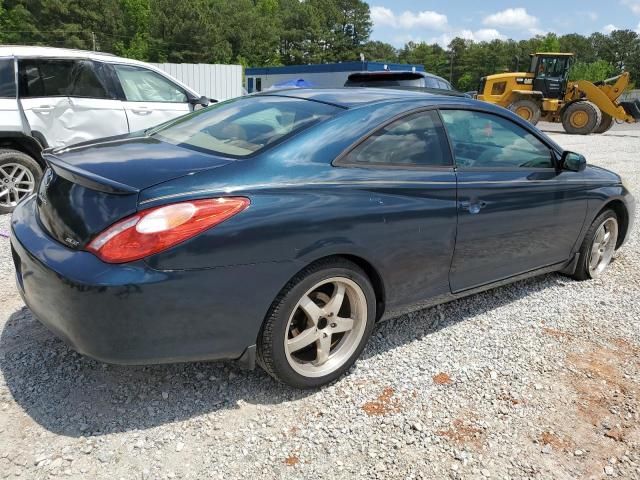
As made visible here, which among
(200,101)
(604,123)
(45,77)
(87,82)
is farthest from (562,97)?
(45,77)

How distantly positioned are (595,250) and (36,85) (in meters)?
A: 5.90

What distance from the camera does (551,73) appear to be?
19750mm

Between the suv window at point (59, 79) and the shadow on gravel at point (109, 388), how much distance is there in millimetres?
3639

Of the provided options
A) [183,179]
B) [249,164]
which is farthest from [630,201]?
[183,179]

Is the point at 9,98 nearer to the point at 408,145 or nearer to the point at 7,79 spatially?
the point at 7,79

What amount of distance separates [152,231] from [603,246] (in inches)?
158

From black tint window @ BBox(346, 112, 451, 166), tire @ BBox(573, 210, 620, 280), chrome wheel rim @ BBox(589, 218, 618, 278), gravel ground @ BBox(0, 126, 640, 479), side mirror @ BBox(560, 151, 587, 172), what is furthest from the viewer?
chrome wheel rim @ BBox(589, 218, 618, 278)

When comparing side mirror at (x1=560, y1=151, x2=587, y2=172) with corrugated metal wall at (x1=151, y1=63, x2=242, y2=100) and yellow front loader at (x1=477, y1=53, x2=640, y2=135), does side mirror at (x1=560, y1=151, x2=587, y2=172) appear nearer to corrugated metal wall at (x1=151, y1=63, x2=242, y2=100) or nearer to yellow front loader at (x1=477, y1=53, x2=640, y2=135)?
yellow front loader at (x1=477, y1=53, x2=640, y2=135)

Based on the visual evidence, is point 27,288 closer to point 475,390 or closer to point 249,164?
point 249,164

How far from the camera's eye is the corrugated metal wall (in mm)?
19812

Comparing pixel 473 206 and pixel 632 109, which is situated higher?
pixel 632 109

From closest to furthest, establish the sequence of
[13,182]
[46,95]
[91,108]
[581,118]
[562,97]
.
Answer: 1. [13,182]
2. [46,95]
3. [91,108]
4. [581,118]
5. [562,97]

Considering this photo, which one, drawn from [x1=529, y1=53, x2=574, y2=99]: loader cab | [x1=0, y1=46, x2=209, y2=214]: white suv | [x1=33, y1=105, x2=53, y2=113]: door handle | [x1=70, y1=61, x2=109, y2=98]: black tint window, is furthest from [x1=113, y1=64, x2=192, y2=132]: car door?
[x1=529, y1=53, x2=574, y2=99]: loader cab

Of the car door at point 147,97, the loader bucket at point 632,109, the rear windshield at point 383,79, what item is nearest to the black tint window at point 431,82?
the rear windshield at point 383,79
